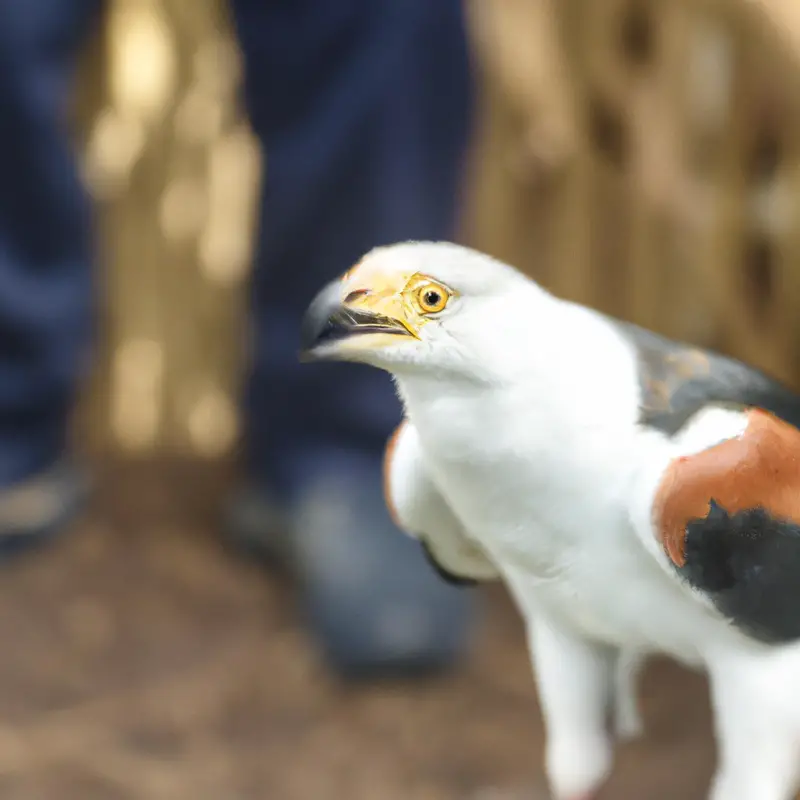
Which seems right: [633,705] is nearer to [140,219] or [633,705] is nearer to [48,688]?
[48,688]

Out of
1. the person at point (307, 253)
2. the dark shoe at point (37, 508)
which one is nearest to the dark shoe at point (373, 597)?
the person at point (307, 253)

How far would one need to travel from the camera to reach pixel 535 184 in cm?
124

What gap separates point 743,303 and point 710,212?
0.09m

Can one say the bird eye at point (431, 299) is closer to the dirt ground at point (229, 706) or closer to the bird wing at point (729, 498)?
the bird wing at point (729, 498)

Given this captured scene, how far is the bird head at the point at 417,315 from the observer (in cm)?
35

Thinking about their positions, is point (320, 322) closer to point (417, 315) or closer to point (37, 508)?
point (417, 315)

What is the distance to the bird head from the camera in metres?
0.35

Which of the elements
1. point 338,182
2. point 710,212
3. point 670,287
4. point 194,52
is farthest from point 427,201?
point 194,52

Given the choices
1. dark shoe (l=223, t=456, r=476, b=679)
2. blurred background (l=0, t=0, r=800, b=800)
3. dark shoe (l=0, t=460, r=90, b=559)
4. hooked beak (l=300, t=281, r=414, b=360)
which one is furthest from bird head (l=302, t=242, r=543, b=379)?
dark shoe (l=0, t=460, r=90, b=559)

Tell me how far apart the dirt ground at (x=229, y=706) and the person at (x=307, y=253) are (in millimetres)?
38

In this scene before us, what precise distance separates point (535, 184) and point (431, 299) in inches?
36.4

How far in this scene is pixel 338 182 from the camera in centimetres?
89

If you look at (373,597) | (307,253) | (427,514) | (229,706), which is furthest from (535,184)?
(427,514)

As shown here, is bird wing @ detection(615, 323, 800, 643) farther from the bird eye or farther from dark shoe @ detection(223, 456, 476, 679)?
dark shoe @ detection(223, 456, 476, 679)
